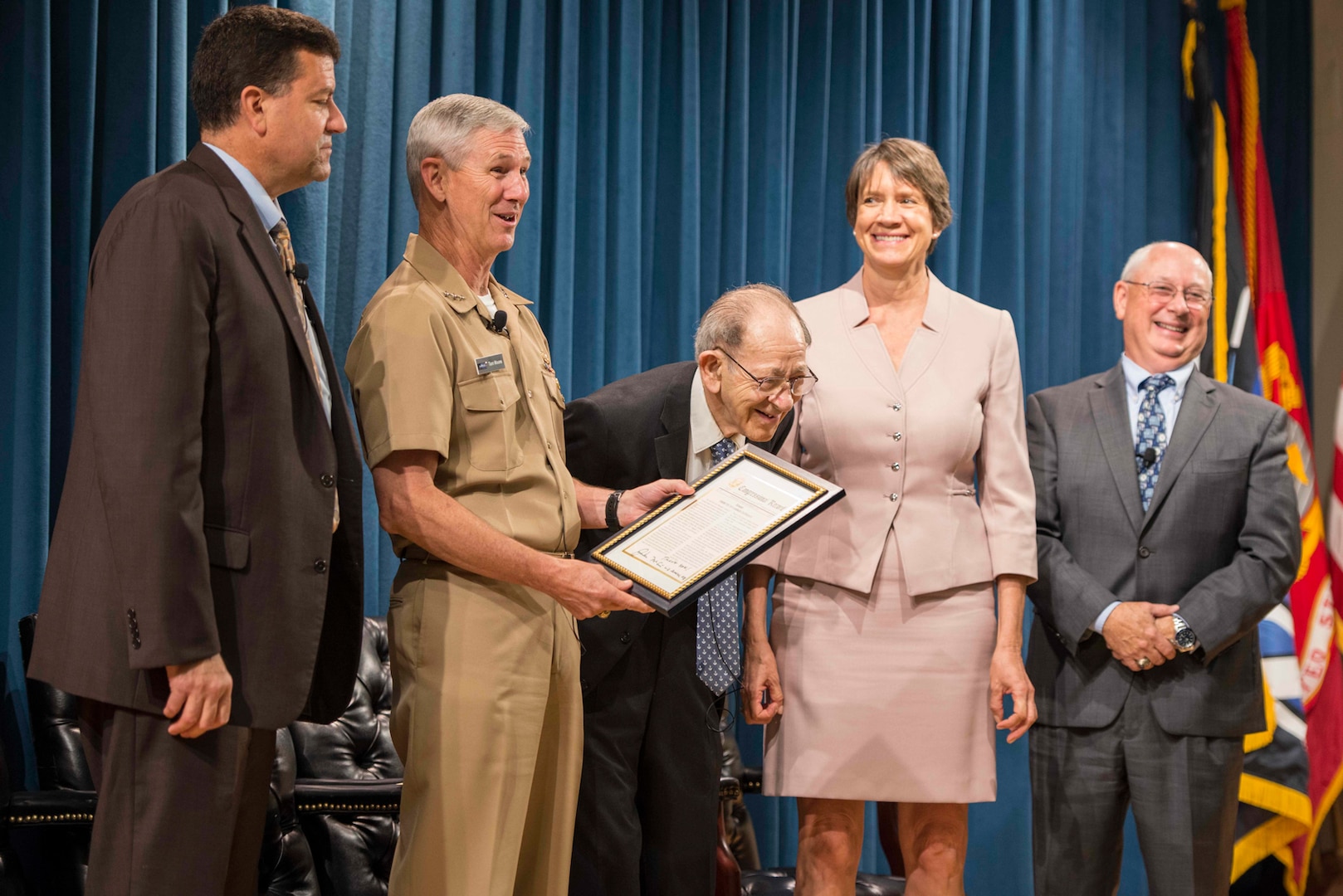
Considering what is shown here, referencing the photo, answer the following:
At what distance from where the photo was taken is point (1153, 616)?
288cm

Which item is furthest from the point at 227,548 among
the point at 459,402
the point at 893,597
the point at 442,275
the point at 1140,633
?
the point at 1140,633

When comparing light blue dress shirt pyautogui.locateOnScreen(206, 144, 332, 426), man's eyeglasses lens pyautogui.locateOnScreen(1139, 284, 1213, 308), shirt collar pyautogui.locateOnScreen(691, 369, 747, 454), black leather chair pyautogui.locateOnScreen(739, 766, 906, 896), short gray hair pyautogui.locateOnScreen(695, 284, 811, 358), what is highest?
light blue dress shirt pyautogui.locateOnScreen(206, 144, 332, 426)

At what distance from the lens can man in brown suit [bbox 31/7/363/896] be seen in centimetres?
161

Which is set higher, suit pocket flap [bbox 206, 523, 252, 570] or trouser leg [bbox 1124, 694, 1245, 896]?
suit pocket flap [bbox 206, 523, 252, 570]

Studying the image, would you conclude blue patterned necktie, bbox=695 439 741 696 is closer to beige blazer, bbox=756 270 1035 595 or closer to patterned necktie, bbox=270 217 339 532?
beige blazer, bbox=756 270 1035 595

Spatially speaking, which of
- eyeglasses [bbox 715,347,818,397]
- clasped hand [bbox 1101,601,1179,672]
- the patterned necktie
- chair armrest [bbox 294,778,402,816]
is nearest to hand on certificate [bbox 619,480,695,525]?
eyeglasses [bbox 715,347,818,397]

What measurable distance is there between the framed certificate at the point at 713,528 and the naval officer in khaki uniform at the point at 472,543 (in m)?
0.07

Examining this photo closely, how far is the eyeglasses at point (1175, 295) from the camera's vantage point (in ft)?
10.4

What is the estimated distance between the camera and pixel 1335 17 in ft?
17.0

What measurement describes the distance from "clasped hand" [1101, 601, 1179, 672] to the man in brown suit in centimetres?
177

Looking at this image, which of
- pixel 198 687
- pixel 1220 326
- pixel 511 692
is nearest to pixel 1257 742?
pixel 1220 326

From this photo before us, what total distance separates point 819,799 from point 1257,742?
2.00 m

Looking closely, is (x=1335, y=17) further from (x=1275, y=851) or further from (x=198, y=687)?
(x=198, y=687)

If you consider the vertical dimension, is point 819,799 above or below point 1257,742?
above
